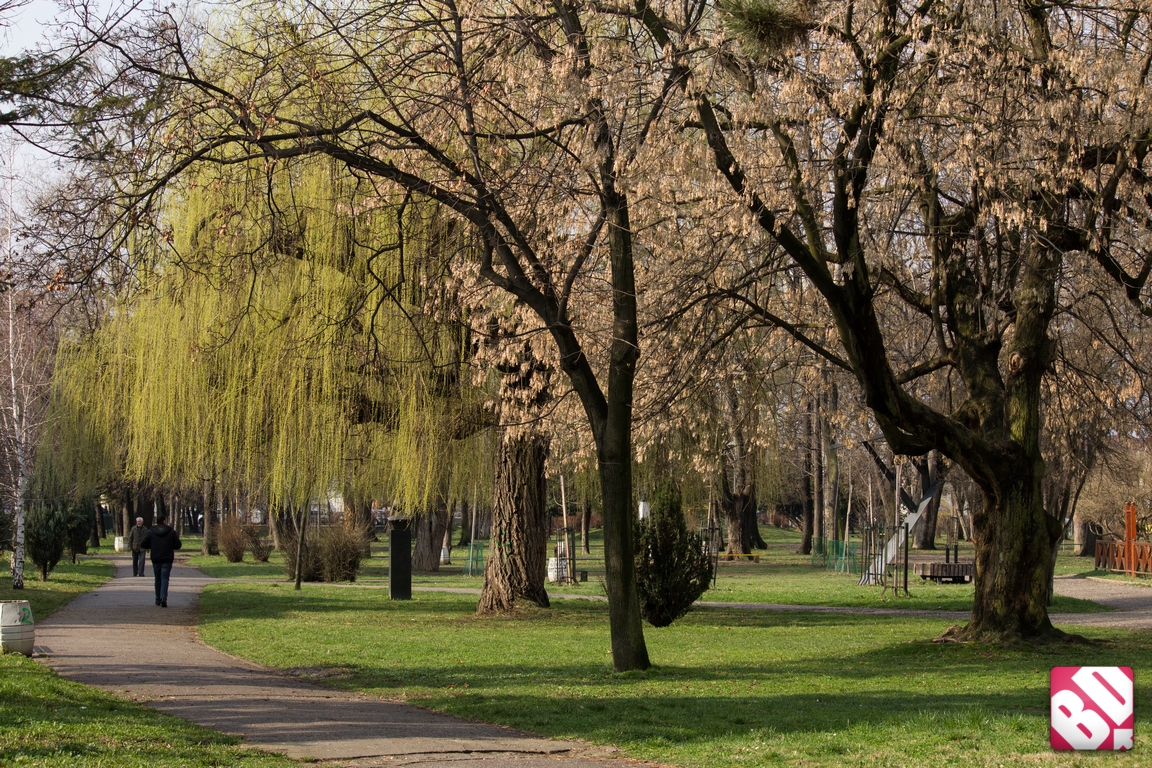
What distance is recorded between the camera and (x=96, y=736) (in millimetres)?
8148

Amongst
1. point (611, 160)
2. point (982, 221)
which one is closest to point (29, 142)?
point (611, 160)

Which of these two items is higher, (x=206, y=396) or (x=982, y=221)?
(x=982, y=221)

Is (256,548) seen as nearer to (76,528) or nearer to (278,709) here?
(76,528)

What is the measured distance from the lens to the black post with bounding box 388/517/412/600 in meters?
25.9

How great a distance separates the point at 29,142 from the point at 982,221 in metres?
10.7

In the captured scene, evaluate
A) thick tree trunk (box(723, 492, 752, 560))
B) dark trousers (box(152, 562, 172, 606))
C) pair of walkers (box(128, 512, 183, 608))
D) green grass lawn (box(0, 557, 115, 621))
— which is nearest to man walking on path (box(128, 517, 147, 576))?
green grass lawn (box(0, 557, 115, 621))

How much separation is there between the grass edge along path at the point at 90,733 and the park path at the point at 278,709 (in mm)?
352

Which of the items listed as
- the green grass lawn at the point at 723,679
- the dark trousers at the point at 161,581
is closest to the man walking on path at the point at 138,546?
the dark trousers at the point at 161,581

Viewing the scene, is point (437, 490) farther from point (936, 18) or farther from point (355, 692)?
point (936, 18)

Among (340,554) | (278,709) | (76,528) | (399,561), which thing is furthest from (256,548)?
(278,709)

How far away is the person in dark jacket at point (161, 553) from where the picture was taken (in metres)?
23.1

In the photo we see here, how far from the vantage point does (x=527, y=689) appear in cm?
1188

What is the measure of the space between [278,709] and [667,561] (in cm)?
966

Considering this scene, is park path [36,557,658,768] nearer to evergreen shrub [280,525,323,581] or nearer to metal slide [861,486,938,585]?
evergreen shrub [280,525,323,581]
